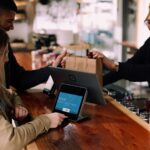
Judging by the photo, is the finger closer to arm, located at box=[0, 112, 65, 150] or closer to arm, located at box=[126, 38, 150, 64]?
arm, located at box=[0, 112, 65, 150]

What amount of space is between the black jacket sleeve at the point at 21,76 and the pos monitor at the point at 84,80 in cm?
38

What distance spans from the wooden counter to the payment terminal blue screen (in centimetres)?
8

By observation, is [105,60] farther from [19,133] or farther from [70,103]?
[19,133]

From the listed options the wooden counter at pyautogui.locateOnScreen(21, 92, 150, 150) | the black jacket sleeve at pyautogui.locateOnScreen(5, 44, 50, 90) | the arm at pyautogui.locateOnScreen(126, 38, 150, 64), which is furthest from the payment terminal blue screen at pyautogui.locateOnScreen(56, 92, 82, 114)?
the arm at pyautogui.locateOnScreen(126, 38, 150, 64)

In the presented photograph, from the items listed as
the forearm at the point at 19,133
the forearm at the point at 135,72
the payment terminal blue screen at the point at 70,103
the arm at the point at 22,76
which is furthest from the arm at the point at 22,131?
the forearm at the point at 135,72

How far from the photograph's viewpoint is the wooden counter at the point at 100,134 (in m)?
1.44

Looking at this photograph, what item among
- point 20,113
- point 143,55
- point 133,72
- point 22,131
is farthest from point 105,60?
point 22,131

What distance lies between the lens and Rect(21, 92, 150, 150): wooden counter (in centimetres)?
144

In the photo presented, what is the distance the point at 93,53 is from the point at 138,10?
140 inches

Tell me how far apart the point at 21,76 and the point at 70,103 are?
0.86 meters

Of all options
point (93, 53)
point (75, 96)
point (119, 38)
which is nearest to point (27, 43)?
point (119, 38)

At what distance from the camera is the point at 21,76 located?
2.50 m

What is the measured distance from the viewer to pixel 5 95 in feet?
6.12

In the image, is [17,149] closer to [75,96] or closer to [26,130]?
[26,130]
